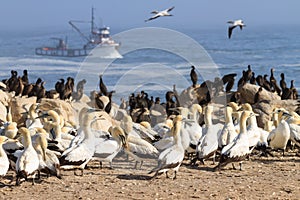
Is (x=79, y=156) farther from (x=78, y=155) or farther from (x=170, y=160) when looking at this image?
(x=170, y=160)

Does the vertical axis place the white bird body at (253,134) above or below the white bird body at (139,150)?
above

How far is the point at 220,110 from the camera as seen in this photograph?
1694 centimetres

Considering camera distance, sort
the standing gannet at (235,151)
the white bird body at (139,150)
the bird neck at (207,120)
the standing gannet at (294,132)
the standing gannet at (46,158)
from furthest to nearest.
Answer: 1. the standing gannet at (294,132)
2. the bird neck at (207,120)
3. the white bird body at (139,150)
4. the standing gannet at (235,151)
5. the standing gannet at (46,158)

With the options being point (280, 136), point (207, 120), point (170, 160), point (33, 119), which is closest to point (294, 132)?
point (280, 136)

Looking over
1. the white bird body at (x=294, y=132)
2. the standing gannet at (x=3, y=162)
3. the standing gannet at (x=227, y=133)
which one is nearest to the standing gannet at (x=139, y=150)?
the standing gannet at (x=227, y=133)

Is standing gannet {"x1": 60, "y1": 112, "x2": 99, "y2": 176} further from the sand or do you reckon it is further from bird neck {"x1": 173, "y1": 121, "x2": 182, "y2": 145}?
bird neck {"x1": 173, "y1": 121, "x2": 182, "y2": 145}

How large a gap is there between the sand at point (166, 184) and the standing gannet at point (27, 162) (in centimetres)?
25

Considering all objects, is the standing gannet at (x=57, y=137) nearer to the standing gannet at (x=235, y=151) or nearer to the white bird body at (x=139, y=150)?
the white bird body at (x=139, y=150)

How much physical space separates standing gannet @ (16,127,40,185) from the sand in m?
0.25

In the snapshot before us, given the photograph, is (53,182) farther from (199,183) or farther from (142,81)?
(142,81)

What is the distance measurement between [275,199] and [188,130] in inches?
140

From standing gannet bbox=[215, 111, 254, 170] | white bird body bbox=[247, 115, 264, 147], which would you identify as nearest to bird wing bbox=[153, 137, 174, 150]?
standing gannet bbox=[215, 111, 254, 170]

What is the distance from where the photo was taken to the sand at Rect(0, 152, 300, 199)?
877cm

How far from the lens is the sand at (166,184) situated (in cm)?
877
